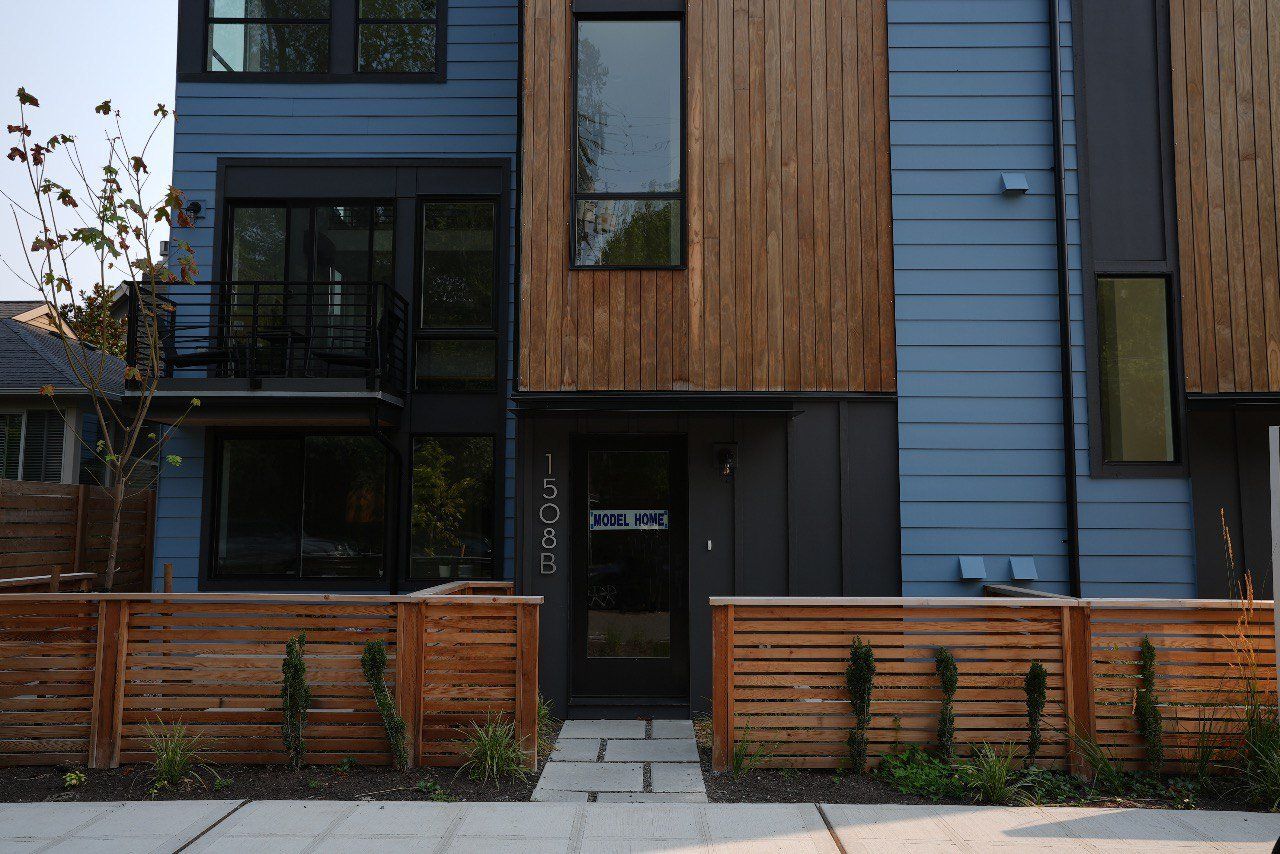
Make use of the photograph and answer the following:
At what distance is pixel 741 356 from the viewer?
6.93 meters

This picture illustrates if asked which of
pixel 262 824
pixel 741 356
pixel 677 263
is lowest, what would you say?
pixel 262 824

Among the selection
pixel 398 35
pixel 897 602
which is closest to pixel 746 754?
pixel 897 602

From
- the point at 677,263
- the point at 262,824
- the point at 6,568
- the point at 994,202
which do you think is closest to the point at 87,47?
the point at 6,568

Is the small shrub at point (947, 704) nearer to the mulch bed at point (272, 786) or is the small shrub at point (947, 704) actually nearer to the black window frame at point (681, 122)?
the mulch bed at point (272, 786)

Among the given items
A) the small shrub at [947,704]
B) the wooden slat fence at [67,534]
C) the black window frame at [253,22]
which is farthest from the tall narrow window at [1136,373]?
the wooden slat fence at [67,534]

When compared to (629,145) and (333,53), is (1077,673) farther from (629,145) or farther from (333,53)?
(333,53)

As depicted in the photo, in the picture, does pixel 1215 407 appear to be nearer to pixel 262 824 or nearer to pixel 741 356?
pixel 741 356

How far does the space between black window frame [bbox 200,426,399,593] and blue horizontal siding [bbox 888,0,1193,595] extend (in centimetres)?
471

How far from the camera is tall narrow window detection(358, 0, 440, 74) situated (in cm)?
880

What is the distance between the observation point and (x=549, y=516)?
23.2 feet

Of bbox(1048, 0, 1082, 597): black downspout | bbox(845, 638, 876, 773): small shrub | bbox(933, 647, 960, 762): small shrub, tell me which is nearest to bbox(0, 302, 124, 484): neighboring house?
bbox(845, 638, 876, 773): small shrub

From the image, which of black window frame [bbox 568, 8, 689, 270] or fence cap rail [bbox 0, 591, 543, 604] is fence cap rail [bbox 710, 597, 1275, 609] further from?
black window frame [bbox 568, 8, 689, 270]

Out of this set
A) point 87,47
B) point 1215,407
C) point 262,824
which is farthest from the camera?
point 87,47

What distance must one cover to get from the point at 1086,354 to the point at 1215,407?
1013 millimetres
